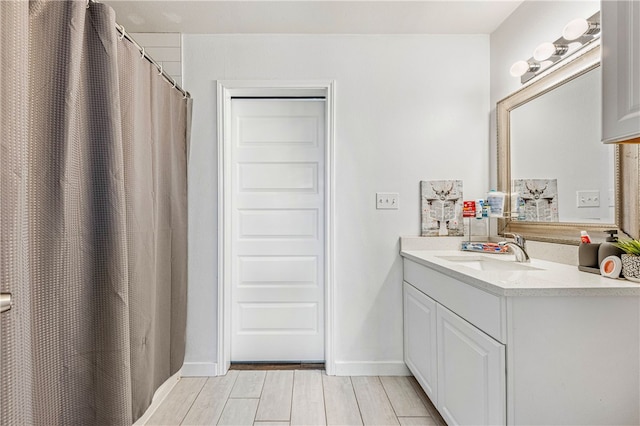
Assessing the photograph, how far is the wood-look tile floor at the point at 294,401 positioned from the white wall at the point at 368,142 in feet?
0.57

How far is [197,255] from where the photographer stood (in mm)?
2527

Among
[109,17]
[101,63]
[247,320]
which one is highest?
[109,17]

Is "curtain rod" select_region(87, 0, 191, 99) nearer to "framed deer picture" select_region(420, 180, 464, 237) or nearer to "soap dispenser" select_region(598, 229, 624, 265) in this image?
"framed deer picture" select_region(420, 180, 464, 237)

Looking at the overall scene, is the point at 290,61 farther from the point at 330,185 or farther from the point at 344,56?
the point at 330,185

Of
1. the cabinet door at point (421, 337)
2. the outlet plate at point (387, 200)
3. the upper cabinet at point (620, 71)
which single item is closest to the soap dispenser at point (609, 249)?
the upper cabinet at point (620, 71)

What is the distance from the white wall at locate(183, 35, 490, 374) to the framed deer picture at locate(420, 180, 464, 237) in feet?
0.18

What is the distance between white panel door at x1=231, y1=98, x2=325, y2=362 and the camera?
109 inches

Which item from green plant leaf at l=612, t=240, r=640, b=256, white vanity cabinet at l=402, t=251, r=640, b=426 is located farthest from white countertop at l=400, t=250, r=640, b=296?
green plant leaf at l=612, t=240, r=640, b=256

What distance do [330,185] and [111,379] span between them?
5.44 feet

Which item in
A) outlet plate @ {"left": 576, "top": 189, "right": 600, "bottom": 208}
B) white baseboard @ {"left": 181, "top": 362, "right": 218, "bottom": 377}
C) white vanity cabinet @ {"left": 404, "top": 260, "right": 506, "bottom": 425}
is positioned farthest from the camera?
white baseboard @ {"left": 181, "top": 362, "right": 218, "bottom": 377}

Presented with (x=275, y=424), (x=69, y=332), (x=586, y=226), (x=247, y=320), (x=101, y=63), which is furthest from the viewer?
(x=247, y=320)

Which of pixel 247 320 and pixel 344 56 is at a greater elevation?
pixel 344 56

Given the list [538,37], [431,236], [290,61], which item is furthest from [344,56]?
[431,236]

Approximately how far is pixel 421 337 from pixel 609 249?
3.54ft
